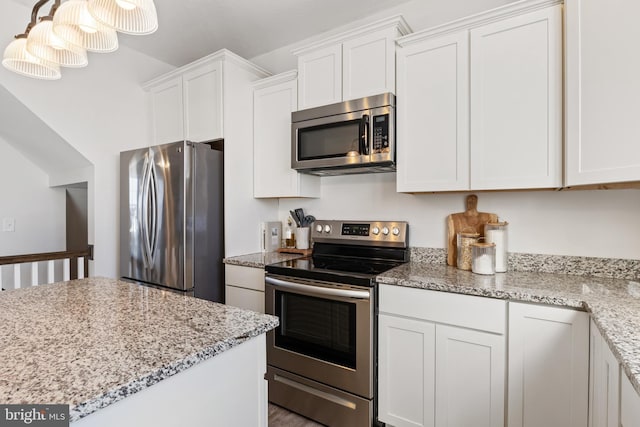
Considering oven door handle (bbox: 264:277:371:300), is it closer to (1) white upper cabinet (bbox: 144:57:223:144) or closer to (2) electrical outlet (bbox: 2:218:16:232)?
(1) white upper cabinet (bbox: 144:57:223:144)

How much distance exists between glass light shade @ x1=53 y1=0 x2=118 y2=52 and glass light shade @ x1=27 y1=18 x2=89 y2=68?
1.0 inches

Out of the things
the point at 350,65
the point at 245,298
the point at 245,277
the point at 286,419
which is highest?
the point at 350,65

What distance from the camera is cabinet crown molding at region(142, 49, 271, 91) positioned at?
8.12 ft

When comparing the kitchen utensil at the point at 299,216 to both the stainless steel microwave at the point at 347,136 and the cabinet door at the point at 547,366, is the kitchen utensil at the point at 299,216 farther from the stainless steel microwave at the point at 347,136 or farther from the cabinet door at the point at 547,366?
the cabinet door at the point at 547,366

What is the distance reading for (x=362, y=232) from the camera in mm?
2369

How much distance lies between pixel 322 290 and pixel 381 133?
973 millimetres

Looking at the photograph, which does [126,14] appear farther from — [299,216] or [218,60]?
[299,216]

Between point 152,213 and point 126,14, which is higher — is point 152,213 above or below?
below

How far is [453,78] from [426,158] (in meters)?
0.44

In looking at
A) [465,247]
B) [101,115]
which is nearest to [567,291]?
[465,247]

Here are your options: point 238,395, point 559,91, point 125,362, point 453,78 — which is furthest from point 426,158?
point 125,362

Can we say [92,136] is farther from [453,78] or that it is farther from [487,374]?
[487,374]

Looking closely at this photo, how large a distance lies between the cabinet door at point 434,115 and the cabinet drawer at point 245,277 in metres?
1.09

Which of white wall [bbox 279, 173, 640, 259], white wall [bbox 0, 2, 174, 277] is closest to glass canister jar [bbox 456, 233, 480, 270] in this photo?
white wall [bbox 279, 173, 640, 259]
